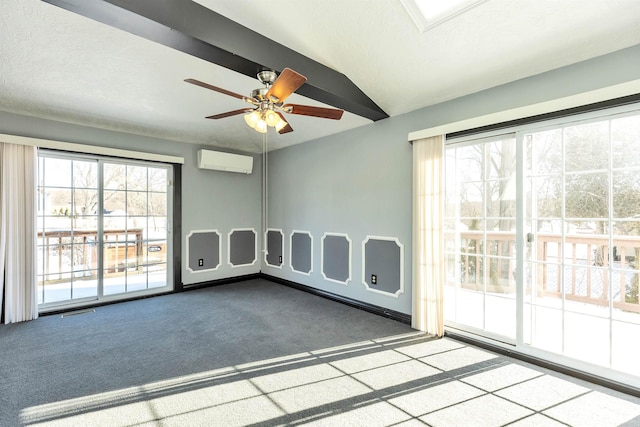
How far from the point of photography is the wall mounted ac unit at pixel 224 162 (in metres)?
4.85

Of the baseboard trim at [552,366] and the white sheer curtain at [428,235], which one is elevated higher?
the white sheer curtain at [428,235]

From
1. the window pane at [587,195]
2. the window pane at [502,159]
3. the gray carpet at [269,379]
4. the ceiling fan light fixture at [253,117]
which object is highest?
the ceiling fan light fixture at [253,117]

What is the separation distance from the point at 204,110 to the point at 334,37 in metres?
2.16

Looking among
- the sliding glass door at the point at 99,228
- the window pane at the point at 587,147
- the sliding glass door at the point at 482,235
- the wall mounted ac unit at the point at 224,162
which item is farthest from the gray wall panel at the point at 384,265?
the sliding glass door at the point at 99,228

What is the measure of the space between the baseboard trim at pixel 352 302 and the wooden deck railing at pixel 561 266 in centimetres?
80

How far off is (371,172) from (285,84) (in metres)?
2.13

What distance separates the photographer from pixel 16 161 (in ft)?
11.3

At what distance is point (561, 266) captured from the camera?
256 cm

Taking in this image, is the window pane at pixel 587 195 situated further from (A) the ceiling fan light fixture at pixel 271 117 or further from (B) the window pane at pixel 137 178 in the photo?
(B) the window pane at pixel 137 178

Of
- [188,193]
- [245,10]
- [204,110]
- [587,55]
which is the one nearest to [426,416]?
[587,55]

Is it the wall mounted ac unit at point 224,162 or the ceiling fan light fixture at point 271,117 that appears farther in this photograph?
the wall mounted ac unit at point 224,162

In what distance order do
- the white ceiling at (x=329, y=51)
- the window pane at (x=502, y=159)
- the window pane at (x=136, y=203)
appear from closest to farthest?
the white ceiling at (x=329, y=51), the window pane at (x=502, y=159), the window pane at (x=136, y=203)

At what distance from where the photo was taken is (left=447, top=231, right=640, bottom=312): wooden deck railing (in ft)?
7.52

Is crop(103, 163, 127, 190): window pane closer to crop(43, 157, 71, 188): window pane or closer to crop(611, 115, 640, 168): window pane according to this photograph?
crop(43, 157, 71, 188): window pane
